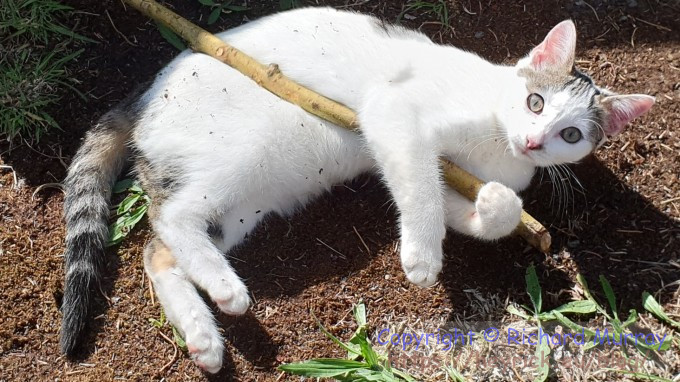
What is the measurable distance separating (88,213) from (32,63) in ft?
3.46

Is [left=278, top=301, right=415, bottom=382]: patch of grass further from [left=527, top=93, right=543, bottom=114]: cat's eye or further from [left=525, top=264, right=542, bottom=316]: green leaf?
[left=527, top=93, right=543, bottom=114]: cat's eye

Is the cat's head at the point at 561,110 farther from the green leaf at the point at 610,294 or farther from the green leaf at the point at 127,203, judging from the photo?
the green leaf at the point at 127,203

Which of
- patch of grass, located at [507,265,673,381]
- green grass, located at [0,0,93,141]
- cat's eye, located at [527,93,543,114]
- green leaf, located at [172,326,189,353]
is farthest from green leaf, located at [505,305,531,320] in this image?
green grass, located at [0,0,93,141]

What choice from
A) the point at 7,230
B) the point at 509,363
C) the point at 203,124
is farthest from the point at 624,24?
the point at 7,230

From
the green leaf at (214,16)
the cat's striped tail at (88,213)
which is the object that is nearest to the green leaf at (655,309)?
the cat's striped tail at (88,213)

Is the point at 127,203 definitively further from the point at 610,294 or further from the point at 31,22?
the point at 610,294

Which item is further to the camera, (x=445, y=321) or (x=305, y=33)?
(x=305, y=33)

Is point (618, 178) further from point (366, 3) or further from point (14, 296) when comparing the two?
point (14, 296)

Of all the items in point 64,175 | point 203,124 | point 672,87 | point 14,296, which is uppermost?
point 672,87

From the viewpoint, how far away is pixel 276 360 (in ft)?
9.37

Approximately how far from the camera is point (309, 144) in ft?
10.0

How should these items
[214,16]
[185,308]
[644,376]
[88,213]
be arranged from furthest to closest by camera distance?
[214,16]
[88,213]
[185,308]
[644,376]

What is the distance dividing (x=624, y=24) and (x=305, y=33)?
1.82 metres

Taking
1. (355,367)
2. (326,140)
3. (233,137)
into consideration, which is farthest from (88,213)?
(355,367)
